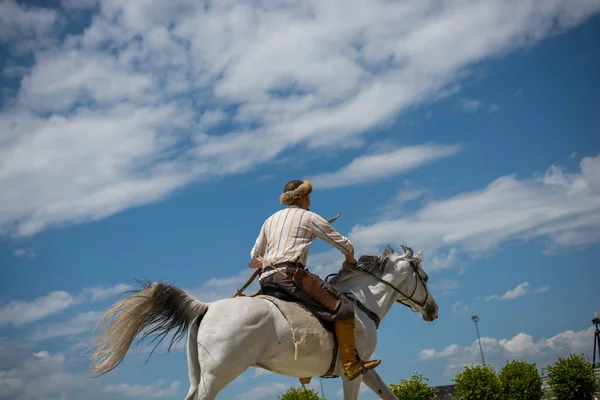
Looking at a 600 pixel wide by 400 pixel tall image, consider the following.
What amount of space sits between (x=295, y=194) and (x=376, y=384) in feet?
8.80

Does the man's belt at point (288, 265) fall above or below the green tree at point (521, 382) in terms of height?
above

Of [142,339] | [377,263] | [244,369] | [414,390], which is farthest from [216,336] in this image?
[414,390]

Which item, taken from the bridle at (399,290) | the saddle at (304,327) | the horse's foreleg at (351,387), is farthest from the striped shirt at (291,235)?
the horse's foreleg at (351,387)

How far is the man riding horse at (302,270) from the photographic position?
6668 millimetres

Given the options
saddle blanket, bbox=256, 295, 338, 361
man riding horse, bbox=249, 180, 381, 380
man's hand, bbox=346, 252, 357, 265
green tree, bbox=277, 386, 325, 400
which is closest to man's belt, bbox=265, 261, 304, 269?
man riding horse, bbox=249, 180, 381, 380

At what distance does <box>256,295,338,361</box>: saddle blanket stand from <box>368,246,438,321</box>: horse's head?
165 cm

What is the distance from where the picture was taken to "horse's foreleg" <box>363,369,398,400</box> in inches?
301

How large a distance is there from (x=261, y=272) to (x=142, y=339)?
1523mm

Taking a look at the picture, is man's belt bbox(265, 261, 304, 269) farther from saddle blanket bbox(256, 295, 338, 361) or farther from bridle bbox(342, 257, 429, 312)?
bridle bbox(342, 257, 429, 312)

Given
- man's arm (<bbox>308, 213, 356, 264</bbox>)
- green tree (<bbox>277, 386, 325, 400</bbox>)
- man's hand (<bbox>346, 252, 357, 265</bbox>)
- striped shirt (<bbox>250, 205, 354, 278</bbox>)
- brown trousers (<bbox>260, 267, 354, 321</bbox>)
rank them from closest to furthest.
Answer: brown trousers (<bbox>260, 267, 354, 321</bbox>), striped shirt (<bbox>250, 205, 354, 278</bbox>), man's arm (<bbox>308, 213, 356, 264</bbox>), man's hand (<bbox>346, 252, 357, 265</bbox>), green tree (<bbox>277, 386, 325, 400</bbox>)

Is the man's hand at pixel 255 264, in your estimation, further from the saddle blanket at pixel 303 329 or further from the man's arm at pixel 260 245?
the saddle blanket at pixel 303 329

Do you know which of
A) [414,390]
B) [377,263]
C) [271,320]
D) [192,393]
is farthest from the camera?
[414,390]

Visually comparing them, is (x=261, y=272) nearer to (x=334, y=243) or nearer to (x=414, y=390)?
(x=334, y=243)

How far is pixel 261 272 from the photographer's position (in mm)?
6992
